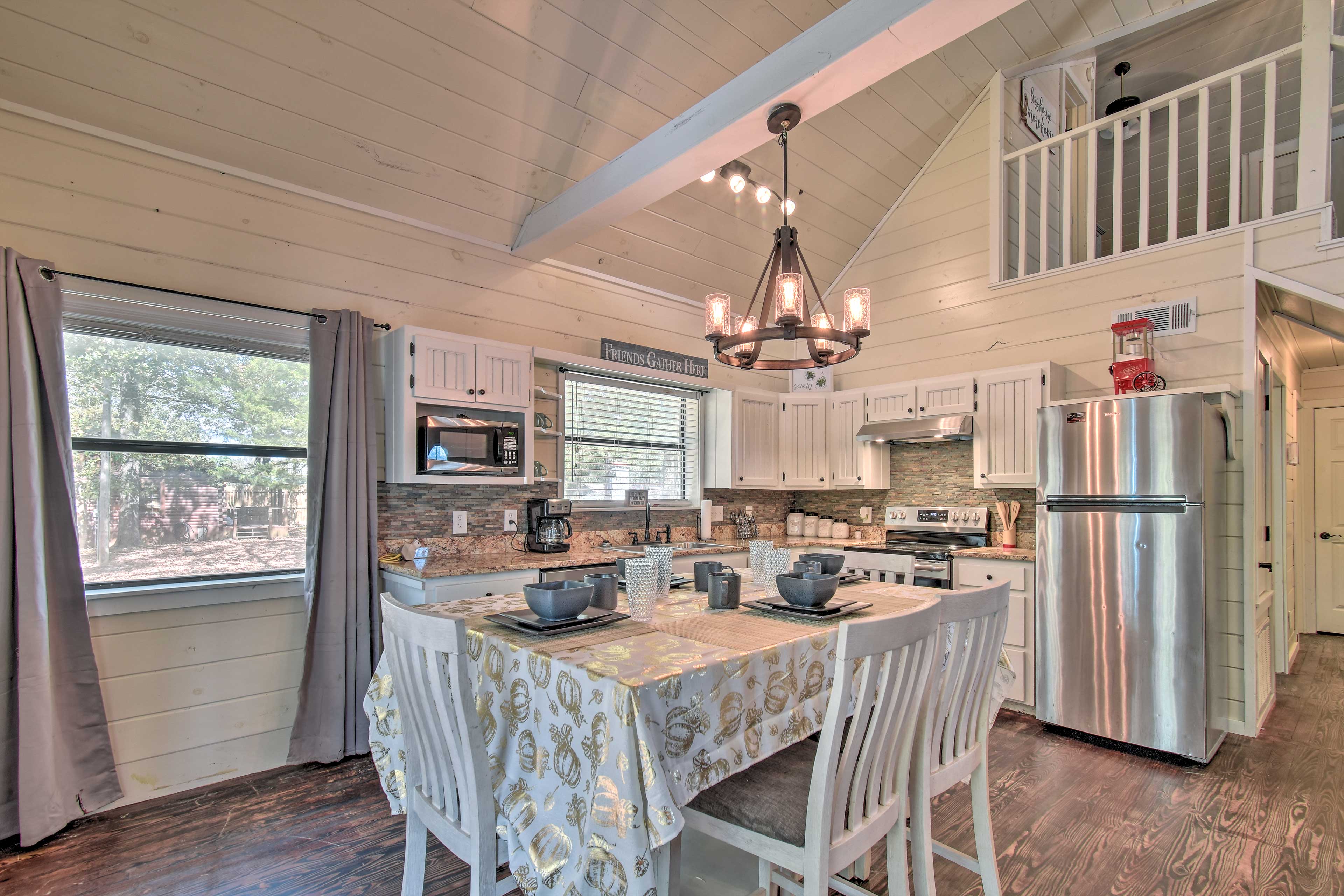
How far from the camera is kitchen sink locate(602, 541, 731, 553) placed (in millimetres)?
3820

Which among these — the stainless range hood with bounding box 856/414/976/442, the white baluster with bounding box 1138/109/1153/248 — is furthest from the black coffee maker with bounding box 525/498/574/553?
the white baluster with bounding box 1138/109/1153/248

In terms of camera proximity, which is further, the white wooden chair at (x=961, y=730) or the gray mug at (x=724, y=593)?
the gray mug at (x=724, y=593)

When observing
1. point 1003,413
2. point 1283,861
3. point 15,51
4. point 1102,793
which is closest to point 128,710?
point 15,51

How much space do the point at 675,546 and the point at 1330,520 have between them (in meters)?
5.99

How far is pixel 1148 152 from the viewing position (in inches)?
149

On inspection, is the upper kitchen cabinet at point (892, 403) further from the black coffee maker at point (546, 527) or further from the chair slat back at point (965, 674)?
the chair slat back at point (965, 674)

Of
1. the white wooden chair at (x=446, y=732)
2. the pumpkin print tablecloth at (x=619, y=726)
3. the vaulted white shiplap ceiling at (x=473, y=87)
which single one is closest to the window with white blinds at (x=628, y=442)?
the vaulted white shiplap ceiling at (x=473, y=87)

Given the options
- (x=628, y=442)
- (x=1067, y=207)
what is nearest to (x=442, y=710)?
(x=628, y=442)

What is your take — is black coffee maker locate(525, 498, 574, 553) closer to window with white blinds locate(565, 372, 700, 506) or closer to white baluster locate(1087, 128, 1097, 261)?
window with white blinds locate(565, 372, 700, 506)

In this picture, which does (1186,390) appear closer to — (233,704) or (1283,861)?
(1283,861)

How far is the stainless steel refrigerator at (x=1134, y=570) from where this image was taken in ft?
9.91

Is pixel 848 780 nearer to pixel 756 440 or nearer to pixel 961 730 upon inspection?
pixel 961 730

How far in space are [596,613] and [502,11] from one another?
2.56 metres

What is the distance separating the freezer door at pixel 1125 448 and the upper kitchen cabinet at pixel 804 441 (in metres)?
1.61
